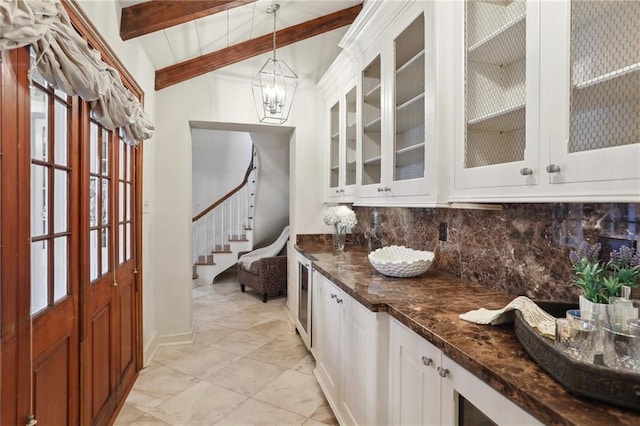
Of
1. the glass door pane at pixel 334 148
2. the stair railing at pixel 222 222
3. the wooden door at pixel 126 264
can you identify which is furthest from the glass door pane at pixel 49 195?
the stair railing at pixel 222 222

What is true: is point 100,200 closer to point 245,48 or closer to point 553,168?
point 245,48

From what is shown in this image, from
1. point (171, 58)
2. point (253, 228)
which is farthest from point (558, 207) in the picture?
point (253, 228)

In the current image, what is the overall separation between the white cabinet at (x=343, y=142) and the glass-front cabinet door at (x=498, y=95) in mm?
1293

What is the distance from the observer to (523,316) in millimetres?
1061

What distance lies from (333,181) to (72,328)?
2.38 meters

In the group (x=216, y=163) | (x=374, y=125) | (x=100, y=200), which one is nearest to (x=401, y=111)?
(x=374, y=125)

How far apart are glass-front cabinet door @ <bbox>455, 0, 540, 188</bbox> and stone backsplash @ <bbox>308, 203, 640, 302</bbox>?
304mm

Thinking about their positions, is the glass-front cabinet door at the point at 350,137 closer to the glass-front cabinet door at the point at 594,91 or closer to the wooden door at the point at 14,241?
the glass-front cabinet door at the point at 594,91

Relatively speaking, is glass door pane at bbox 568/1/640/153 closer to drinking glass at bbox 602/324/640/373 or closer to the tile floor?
drinking glass at bbox 602/324/640/373

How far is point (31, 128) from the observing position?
A: 51.8 inches

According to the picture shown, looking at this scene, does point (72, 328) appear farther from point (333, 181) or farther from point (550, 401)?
point (333, 181)

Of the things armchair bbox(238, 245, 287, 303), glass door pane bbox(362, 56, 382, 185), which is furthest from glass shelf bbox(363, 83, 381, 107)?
armchair bbox(238, 245, 287, 303)

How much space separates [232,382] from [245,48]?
2.93m

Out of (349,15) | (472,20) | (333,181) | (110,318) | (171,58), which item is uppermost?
(349,15)
